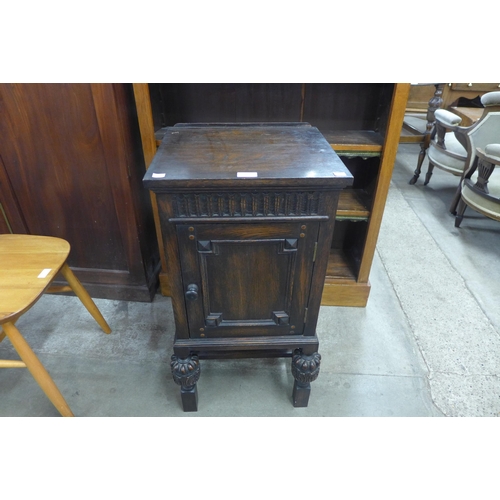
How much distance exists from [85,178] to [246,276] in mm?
898

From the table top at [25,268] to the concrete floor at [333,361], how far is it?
0.47m

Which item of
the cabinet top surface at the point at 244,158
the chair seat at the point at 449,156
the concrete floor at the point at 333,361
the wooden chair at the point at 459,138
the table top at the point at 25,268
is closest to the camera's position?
the cabinet top surface at the point at 244,158

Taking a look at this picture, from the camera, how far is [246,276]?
3.35 ft

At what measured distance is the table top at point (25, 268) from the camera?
105 cm

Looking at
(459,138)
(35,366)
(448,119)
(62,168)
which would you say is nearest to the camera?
(35,366)

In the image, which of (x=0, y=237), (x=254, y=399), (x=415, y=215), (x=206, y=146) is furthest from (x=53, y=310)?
(x=415, y=215)

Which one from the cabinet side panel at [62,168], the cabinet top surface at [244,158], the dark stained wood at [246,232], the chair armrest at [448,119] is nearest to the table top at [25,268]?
the cabinet side panel at [62,168]

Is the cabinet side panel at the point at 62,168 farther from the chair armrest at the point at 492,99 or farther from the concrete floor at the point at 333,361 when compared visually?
the chair armrest at the point at 492,99

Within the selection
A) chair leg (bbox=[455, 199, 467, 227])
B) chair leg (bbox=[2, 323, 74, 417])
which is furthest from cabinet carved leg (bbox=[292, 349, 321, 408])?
chair leg (bbox=[455, 199, 467, 227])

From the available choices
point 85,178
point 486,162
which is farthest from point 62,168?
point 486,162

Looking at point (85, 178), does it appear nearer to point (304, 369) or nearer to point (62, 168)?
point (62, 168)

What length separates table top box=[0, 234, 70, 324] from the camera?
1.05 meters

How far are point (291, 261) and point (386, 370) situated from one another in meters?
0.78

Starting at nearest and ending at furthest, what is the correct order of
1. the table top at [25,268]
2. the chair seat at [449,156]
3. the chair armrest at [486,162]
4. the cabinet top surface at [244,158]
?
the cabinet top surface at [244,158] < the table top at [25,268] < the chair armrest at [486,162] < the chair seat at [449,156]
